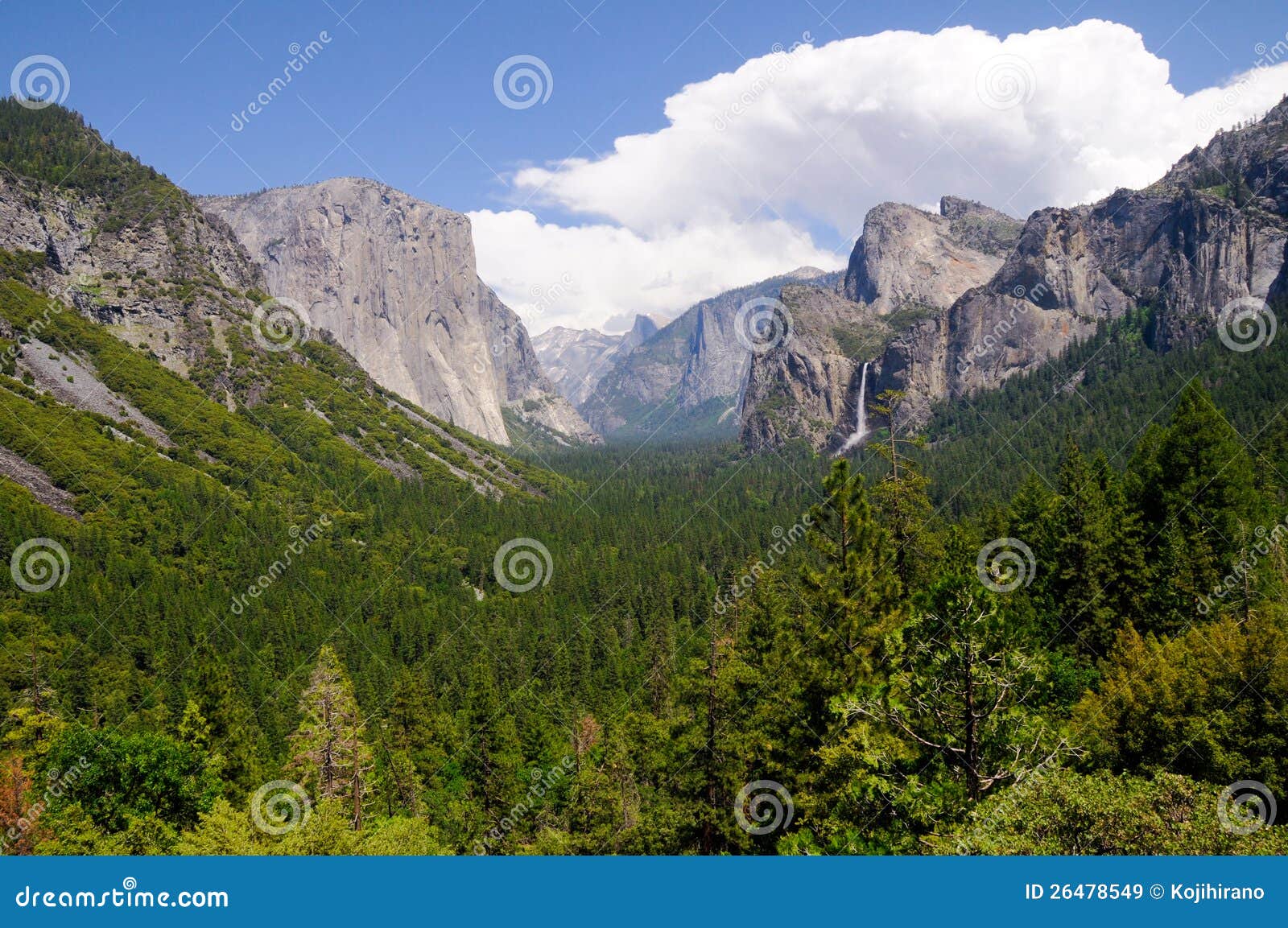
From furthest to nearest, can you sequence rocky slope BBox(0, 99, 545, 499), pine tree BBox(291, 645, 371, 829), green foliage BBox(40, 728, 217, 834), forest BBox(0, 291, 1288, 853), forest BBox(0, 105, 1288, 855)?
rocky slope BBox(0, 99, 545, 499)
pine tree BBox(291, 645, 371, 829)
green foliage BBox(40, 728, 217, 834)
forest BBox(0, 105, 1288, 855)
forest BBox(0, 291, 1288, 853)

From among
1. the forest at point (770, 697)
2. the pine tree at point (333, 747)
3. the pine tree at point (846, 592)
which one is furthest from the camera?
the pine tree at point (333, 747)

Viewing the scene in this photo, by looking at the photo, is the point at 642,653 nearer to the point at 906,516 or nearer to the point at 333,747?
the point at 333,747

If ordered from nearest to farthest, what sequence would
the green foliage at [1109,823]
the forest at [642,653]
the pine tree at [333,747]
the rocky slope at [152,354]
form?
the green foliage at [1109,823] < the forest at [642,653] < the pine tree at [333,747] < the rocky slope at [152,354]

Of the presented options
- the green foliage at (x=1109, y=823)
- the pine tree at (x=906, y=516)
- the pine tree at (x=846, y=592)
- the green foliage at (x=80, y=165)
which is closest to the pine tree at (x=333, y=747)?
the pine tree at (x=846, y=592)

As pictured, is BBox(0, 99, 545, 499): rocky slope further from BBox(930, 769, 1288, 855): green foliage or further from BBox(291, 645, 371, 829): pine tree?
BBox(930, 769, 1288, 855): green foliage

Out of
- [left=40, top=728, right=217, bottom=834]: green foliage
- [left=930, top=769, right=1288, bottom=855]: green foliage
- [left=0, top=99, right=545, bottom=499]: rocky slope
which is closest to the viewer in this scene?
[left=930, top=769, right=1288, bottom=855]: green foliage

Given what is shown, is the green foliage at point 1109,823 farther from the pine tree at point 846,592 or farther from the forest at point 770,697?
the pine tree at point 846,592

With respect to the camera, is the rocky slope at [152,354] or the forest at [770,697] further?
the rocky slope at [152,354]

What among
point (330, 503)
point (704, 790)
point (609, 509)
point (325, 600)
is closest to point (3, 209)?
point (330, 503)

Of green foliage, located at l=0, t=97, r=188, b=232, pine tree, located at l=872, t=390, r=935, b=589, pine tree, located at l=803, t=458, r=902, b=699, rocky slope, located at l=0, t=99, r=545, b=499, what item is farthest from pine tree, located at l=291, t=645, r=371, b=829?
green foliage, located at l=0, t=97, r=188, b=232

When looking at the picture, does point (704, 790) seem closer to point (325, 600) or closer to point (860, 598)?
point (860, 598)

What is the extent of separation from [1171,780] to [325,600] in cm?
8766

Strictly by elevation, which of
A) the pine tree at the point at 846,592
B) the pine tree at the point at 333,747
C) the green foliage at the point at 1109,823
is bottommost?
the pine tree at the point at 333,747

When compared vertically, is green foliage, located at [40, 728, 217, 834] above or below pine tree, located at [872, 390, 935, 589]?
below
